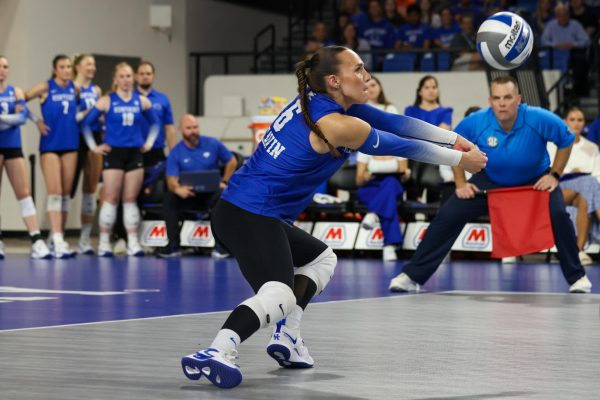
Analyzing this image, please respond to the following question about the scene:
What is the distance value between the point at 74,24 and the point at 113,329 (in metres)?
12.9

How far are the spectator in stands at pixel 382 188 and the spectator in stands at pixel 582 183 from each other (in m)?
1.81

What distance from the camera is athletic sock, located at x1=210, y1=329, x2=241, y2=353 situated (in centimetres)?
523

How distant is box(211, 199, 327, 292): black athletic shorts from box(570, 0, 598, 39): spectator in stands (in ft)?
50.2

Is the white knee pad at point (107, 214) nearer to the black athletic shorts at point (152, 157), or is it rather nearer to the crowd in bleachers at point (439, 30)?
the black athletic shorts at point (152, 157)

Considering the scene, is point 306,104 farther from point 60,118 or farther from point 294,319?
point 60,118

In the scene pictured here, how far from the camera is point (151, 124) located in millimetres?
14859

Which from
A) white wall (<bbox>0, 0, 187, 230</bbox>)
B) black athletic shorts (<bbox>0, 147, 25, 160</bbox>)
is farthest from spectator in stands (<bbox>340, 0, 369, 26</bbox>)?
black athletic shorts (<bbox>0, 147, 25, 160</bbox>)

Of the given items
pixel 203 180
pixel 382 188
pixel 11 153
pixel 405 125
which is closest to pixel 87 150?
pixel 11 153

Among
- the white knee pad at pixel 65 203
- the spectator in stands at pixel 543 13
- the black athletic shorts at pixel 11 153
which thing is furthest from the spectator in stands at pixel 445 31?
the black athletic shorts at pixel 11 153

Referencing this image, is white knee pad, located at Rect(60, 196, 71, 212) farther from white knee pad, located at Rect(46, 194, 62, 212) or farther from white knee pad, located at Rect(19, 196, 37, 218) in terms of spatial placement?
white knee pad, located at Rect(19, 196, 37, 218)

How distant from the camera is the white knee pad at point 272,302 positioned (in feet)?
17.5

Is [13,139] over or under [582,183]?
over

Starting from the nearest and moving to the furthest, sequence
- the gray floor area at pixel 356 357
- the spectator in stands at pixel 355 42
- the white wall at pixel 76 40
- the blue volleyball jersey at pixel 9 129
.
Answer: the gray floor area at pixel 356 357, the blue volleyball jersey at pixel 9 129, the white wall at pixel 76 40, the spectator in stands at pixel 355 42

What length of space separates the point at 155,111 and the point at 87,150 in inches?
36.7
